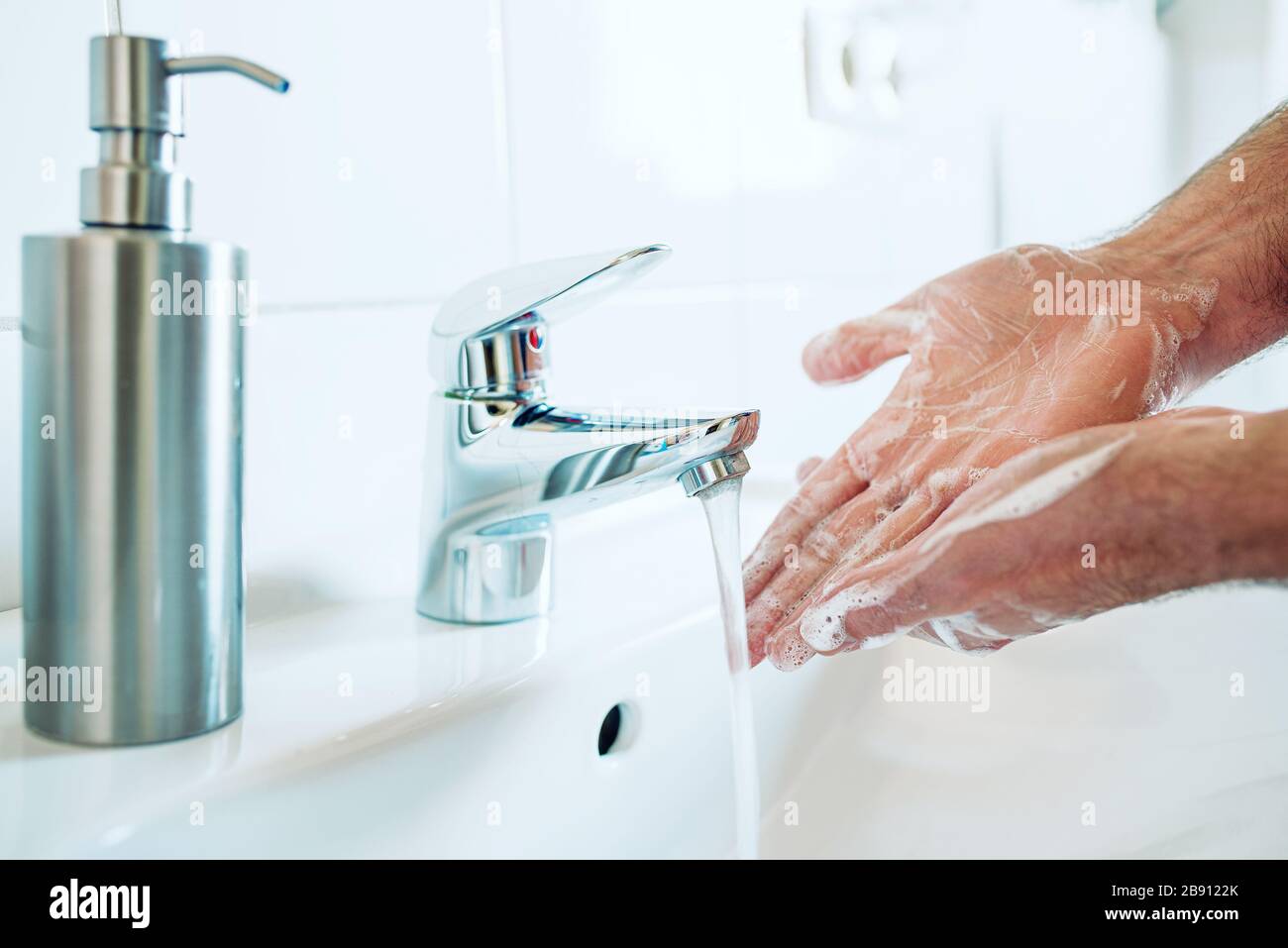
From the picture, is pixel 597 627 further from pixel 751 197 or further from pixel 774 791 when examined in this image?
pixel 751 197

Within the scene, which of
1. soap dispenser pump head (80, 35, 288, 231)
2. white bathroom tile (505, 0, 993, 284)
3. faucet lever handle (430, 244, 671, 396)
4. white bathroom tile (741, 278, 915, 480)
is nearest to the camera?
soap dispenser pump head (80, 35, 288, 231)

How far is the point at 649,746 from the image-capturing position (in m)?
0.56

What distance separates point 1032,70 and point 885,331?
34.3 inches

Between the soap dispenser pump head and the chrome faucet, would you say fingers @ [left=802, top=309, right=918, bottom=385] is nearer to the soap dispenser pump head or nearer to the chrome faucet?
the chrome faucet

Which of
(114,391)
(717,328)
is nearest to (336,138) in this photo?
(114,391)

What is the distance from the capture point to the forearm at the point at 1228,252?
0.61 meters

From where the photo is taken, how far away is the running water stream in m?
0.47

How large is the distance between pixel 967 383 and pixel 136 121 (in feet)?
1.35

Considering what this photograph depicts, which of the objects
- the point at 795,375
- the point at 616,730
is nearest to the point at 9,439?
the point at 616,730

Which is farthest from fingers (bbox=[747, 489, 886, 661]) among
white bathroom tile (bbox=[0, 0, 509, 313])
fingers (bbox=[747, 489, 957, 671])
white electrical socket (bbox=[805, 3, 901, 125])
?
white electrical socket (bbox=[805, 3, 901, 125])

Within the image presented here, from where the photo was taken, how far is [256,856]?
0.38 metres

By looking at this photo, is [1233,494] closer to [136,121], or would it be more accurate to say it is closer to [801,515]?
[801,515]

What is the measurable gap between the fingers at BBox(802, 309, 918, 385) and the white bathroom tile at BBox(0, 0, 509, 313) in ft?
0.64
